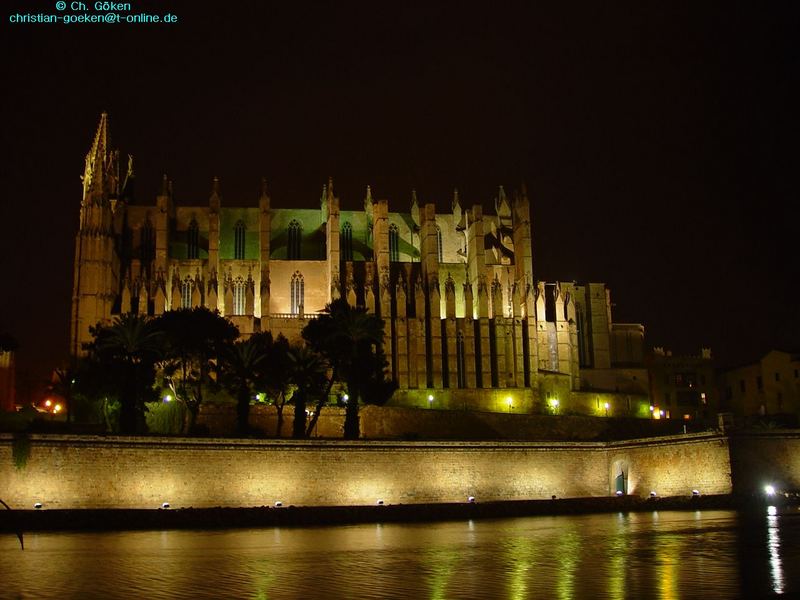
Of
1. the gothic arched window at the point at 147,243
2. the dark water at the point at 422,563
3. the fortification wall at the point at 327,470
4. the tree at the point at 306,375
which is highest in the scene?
the gothic arched window at the point at 147,243

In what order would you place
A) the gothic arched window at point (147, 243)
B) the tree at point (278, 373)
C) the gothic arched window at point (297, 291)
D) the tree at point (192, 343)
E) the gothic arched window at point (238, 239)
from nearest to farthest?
the tree at point (192, 343), the tree at point (278, 373), the gothic arched window at point (297, 291), the gothic arched window at point (147, 243), the gothic arched window at point (238, 239)

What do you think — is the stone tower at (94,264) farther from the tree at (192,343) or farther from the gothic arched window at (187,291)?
the tree at (192,343)

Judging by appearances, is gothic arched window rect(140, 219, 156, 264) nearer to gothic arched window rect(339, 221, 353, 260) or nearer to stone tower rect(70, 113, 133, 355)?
stone tower rect(70, 113, 133, 355)

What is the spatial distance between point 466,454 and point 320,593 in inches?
1193

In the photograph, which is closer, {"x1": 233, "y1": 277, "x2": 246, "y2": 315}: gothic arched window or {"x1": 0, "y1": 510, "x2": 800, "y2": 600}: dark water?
{"x1": 0, "y1": 510, "x2": 800, "y2": 600}: dark water

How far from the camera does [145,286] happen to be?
66.5m

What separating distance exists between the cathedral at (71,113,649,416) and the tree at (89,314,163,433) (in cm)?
1741

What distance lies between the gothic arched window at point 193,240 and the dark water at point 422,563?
45.5 metres

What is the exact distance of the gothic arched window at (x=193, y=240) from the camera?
247 ft

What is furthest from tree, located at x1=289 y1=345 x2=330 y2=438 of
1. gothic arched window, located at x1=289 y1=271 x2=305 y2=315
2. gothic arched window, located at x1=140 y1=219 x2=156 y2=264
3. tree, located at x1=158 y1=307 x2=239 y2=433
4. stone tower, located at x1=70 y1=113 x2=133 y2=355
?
gothic arched window, located at x1=140 y1=219 x2=156 y2=264

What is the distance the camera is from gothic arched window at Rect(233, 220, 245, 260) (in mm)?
76562

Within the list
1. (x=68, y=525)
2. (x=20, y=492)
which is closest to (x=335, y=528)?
(x=68, y=525)

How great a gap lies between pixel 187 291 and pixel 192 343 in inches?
731

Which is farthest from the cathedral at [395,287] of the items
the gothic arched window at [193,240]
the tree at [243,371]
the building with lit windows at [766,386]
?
the tree at [243,371]
